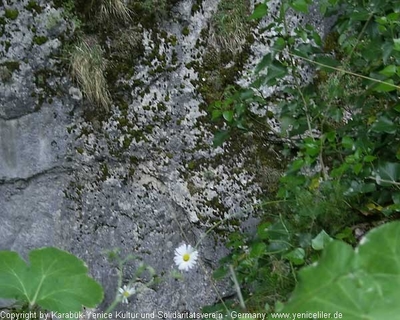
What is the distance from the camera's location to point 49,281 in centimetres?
106

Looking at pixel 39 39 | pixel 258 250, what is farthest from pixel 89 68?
pixel 258 250

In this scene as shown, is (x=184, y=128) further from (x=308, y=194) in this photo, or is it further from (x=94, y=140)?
(x=308, y=194)

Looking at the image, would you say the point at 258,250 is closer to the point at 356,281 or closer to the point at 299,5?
the point at 299,5

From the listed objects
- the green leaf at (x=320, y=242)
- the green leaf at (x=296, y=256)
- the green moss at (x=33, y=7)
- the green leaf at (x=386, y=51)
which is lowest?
the green moss at (x=33, y=7)

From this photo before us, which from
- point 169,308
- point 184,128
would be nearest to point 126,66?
point 184,128

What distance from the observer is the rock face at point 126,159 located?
9.10 ft

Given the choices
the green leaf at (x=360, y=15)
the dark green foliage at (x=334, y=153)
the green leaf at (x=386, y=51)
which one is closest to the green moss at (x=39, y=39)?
the dark green foliage at (x=334, y=153)

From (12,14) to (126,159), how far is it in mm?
897

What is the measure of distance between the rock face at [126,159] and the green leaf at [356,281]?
80.3 inches

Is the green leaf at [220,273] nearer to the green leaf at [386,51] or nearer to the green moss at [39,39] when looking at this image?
the green leaf at [386,51]

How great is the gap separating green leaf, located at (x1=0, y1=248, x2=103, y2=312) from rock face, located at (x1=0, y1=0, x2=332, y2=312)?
5.56 ft

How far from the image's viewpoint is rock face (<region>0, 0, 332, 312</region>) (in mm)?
2773

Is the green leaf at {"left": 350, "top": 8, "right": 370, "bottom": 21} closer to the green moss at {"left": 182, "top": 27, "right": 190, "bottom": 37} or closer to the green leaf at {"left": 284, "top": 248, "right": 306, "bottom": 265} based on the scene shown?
the green leaf at {"left": 284, "top": 248, "right": 306, "bottom": 265}

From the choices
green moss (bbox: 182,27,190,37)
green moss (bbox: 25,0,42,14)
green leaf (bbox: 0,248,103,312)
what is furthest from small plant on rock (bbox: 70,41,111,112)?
green leaf (bbox: 0,248,103,312)
